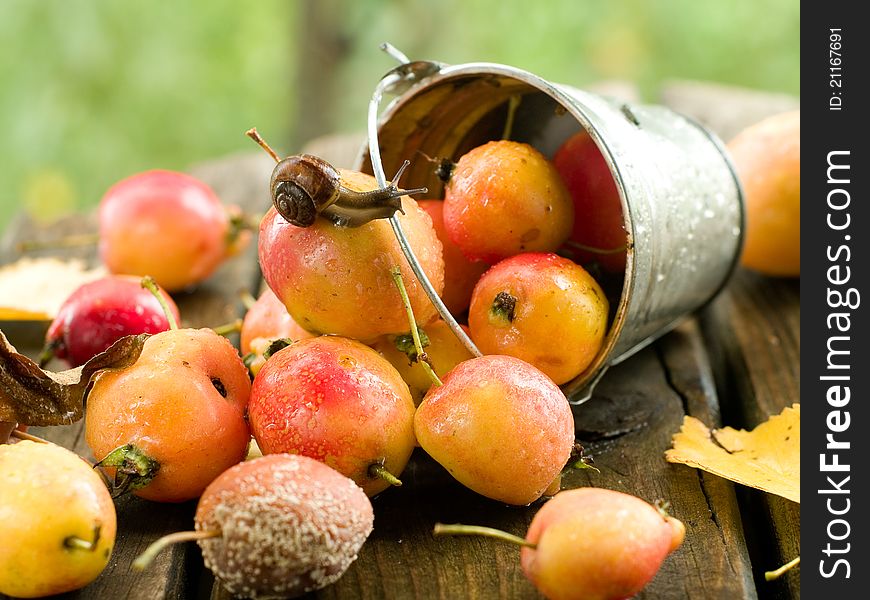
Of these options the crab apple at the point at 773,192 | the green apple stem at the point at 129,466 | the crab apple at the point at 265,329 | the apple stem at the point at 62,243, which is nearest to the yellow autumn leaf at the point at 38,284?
the apple stem at the point at 62,243

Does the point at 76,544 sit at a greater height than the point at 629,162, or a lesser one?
lesser

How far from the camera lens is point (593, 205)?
1.27 m

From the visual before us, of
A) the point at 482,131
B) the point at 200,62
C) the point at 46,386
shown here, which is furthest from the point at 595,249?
the point at 200,62

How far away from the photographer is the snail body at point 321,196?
987 mm

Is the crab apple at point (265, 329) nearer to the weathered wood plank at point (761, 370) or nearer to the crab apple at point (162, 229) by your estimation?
the crab apple at point (162, 229)

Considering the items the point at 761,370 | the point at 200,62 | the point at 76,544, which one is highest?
the point at 200,62

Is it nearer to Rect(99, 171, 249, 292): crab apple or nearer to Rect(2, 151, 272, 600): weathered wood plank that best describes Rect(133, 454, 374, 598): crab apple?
Rect(2, 151, 272, 600): weathered wood plank

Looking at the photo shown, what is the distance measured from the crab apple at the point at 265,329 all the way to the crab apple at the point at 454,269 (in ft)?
0.60

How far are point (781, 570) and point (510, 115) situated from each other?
65 centimetres

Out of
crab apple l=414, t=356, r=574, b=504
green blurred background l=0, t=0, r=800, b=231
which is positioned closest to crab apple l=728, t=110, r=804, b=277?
crab apple l=414, t=356, r=574, b=504

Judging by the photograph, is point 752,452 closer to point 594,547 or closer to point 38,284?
point 594,547

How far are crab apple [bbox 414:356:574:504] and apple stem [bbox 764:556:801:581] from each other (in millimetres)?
206

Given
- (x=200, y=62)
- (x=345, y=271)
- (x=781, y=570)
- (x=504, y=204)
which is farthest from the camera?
(x=200, y=62)

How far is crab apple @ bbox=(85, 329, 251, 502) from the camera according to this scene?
97 centimetres
